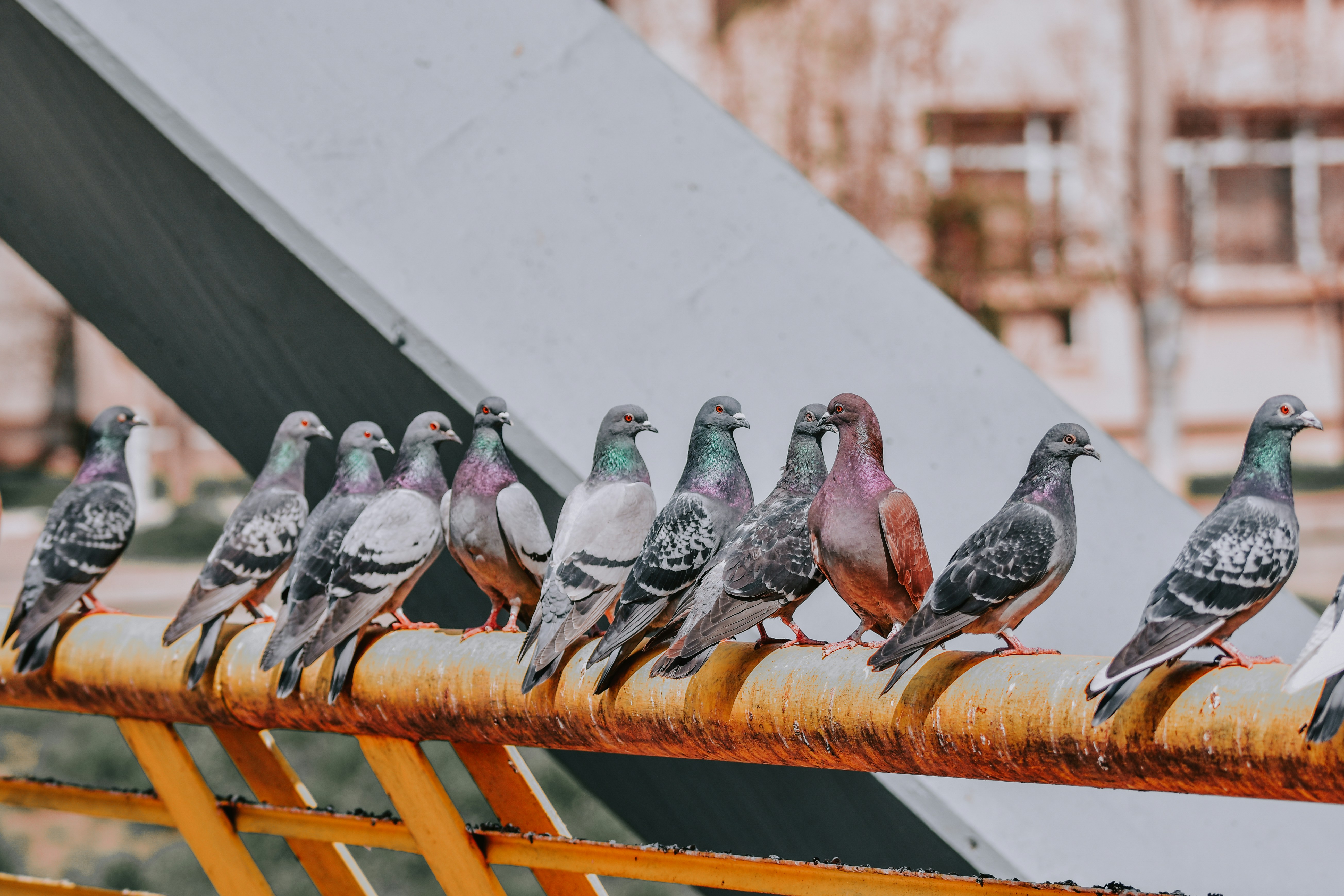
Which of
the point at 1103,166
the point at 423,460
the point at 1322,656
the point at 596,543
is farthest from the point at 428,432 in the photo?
the point at 1103,166

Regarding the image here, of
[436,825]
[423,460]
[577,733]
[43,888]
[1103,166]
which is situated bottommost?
[43,888]

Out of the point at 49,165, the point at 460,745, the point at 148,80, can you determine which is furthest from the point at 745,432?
the point at 49,165

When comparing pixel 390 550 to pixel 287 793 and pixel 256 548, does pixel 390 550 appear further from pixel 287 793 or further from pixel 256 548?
pixel 287 793

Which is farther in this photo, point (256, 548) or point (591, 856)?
point (256, 548)

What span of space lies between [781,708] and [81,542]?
1644 mm

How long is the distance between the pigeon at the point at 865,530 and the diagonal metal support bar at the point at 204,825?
4.20ft

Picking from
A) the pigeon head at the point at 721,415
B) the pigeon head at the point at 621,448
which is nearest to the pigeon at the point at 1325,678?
the pigeon head at the point at 721,415

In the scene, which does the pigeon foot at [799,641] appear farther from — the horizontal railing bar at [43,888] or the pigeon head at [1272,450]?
the horizontal railing bar at [43,888]

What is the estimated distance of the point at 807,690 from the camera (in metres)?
1.56

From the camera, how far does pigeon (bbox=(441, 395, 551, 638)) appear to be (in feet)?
6.93

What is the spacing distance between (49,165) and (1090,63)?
47.0 feet

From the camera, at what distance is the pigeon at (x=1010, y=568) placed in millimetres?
1489

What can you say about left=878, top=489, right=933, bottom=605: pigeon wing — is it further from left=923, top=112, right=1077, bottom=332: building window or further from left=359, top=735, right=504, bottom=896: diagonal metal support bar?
left=923, top=112, right=1077, bottom=332: building window

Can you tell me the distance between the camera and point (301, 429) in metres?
2.43
